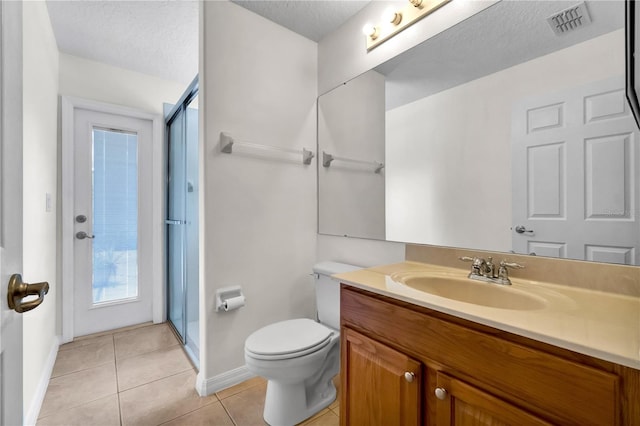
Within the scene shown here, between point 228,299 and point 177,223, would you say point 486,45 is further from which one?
point 177,223

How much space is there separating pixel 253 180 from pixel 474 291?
1.38m

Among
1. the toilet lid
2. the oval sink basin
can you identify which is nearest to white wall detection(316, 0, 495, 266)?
the oval sink basin

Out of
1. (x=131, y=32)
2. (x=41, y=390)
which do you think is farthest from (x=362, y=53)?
(x=41, y=390)

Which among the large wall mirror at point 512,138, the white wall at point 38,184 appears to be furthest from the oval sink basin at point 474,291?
the white wall at point 38,184

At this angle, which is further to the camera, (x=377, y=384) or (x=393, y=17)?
(x=393, y=17)

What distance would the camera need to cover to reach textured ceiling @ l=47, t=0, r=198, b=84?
70.2 inches

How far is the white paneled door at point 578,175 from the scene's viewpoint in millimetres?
914

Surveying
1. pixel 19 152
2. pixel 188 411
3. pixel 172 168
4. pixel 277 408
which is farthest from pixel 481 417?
pixel 172 168

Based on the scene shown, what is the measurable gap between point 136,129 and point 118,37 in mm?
788

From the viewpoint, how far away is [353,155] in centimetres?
189

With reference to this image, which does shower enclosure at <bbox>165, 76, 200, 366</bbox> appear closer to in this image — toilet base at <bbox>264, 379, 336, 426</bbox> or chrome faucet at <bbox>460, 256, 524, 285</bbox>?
toilet base at <bbox>264, 379, 336, 426</bbox>

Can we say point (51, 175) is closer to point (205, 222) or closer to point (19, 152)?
point (205, 222)

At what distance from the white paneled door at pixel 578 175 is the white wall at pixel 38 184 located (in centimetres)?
224

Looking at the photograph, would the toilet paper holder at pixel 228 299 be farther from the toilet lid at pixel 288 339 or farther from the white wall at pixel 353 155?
the white wall at pixel 353 155
